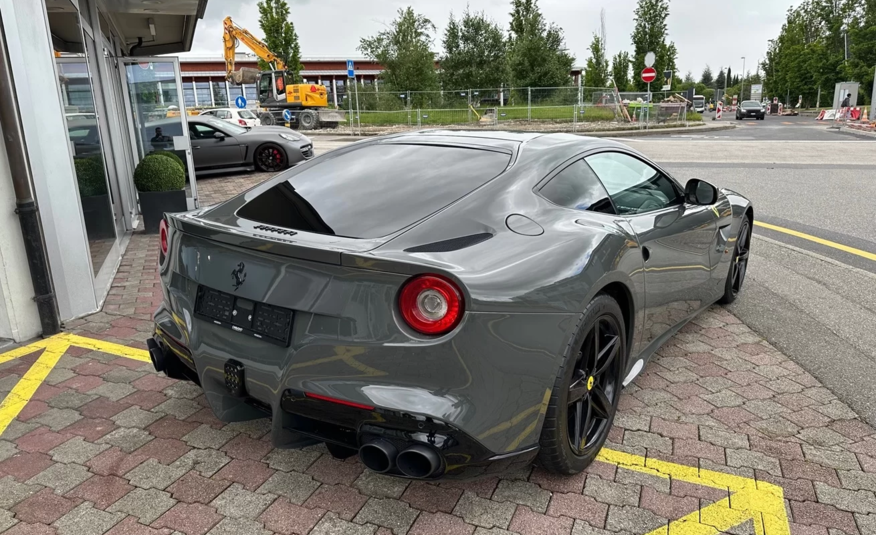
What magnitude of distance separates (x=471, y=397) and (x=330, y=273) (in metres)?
0.64

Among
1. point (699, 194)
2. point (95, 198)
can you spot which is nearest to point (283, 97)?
point (95, 198)

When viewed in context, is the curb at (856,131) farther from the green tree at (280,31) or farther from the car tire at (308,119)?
the green tree at (280,31)

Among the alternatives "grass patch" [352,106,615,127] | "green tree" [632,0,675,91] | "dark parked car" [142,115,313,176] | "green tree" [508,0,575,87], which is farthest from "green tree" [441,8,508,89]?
"dark parked car" [142,115,313,176]

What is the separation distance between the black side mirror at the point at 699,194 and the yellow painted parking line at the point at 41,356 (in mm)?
3422

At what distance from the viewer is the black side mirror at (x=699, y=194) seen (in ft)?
12.5

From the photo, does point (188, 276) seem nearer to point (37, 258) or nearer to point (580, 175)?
point (580, 175)

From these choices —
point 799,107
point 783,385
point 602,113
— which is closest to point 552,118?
point 602,113

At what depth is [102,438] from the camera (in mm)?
3029

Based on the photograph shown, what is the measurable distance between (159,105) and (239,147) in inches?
166

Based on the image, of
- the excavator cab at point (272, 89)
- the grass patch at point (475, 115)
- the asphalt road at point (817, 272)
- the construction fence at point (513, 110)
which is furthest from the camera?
the excavator cab at point (272, 89)

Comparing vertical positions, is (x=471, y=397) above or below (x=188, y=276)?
below

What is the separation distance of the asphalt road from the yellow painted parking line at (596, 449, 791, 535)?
1.05m

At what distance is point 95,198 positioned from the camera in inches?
245

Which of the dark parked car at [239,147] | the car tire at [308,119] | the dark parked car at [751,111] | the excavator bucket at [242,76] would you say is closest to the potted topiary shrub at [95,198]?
the dark parked car at [239,147]
